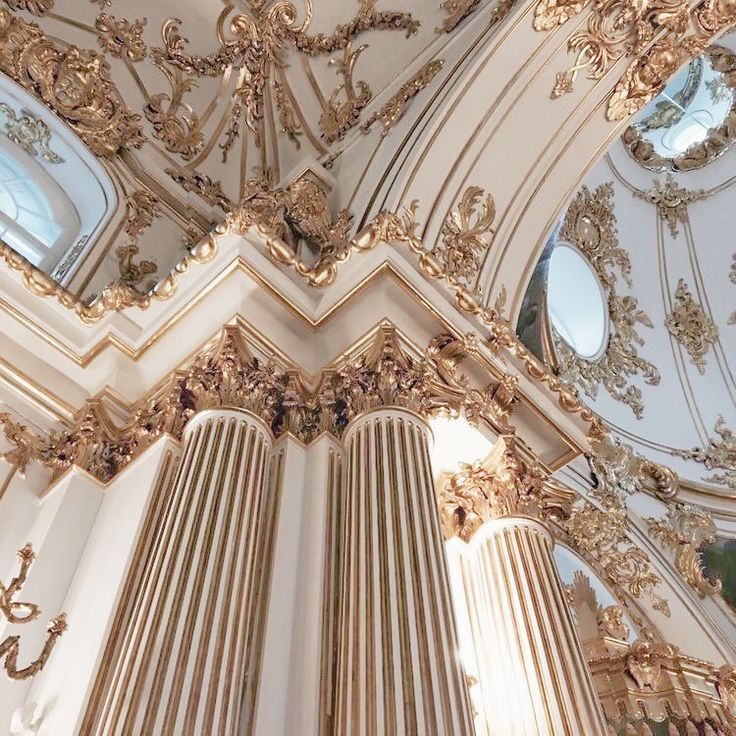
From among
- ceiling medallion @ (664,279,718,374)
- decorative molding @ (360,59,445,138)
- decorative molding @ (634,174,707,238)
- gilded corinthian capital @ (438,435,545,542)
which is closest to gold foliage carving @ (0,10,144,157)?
decorative molding @ (360,59,445,138)

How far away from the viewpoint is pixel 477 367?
16.9 feet

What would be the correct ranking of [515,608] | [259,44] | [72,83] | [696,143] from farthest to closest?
1. [696,143]
2. [259,44]
3. [72,83]
4. [515,608]

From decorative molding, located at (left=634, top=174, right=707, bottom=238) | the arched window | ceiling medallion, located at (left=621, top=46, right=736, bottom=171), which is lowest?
the arched window

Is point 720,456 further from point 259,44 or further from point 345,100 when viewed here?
point 259,44

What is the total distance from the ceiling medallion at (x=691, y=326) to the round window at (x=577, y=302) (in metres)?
1.67

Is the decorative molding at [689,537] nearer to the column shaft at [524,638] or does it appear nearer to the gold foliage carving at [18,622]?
the column shaft at [524,638]

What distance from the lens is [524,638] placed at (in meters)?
4.21

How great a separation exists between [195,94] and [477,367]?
419 cm

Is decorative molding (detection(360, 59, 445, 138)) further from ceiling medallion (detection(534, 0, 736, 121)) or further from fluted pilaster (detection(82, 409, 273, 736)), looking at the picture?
fluted pilaster (detection(82, 409, 273, 736))

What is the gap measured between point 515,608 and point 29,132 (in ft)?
17.4

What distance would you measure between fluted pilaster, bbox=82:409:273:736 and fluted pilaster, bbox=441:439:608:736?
51.7 inches

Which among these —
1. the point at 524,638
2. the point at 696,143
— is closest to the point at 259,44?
the point at 524,638

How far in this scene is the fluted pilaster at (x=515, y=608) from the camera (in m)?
3.93

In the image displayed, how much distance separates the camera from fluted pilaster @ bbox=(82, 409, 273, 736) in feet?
9.65
